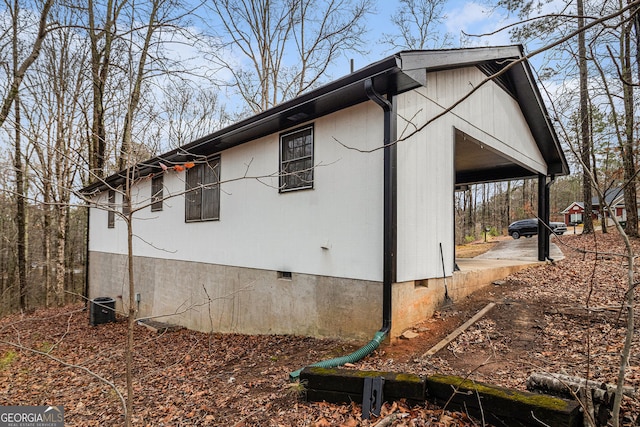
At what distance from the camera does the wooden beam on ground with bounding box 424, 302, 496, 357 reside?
13.6 ft

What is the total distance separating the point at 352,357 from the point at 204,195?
5.64m

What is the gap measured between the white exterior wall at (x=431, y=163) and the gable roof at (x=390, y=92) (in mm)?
352

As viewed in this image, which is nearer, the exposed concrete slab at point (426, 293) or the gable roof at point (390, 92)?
the gable roof at point (390, 92)

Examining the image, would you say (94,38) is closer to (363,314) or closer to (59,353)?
(59,353)

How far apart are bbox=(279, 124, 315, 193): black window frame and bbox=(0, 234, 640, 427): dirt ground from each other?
8.35 ft

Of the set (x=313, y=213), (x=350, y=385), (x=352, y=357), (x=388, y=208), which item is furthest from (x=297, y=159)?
(x=350, y=385)

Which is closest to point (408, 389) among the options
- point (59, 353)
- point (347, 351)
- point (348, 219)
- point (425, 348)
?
point (425, 348)

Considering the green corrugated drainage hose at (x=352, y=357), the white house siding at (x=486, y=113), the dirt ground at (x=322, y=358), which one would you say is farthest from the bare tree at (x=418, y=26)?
the green corrugated drainage hose at (x=352, y=357)

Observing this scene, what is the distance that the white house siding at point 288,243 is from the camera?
195 inches

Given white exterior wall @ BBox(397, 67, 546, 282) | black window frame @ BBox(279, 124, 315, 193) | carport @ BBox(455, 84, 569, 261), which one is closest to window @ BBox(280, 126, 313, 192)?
black window frame @ BBox(279, 124, 315, 193)

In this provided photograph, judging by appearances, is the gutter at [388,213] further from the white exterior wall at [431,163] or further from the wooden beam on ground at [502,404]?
the wooden beam on ground at [502,404]

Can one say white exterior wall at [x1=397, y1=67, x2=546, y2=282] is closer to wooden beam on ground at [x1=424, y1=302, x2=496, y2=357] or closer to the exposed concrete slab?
the exposed concrete slab

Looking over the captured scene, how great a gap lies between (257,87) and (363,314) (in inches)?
555

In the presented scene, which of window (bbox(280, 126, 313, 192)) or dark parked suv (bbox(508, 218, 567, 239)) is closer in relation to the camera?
window (bbox(280, 126, 313, 192))
